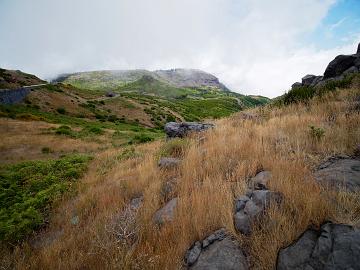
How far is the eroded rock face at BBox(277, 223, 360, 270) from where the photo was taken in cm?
274

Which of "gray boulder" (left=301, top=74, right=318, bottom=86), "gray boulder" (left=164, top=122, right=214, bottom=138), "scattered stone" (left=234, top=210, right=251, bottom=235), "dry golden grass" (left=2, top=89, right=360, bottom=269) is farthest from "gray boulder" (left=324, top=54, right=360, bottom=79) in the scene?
"scattered stone" (left=234, top=210, right=251, bottom=235)

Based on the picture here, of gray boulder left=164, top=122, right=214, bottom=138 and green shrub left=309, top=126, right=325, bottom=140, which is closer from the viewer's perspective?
green shrub left=309, top=126, right=325, bottom=140

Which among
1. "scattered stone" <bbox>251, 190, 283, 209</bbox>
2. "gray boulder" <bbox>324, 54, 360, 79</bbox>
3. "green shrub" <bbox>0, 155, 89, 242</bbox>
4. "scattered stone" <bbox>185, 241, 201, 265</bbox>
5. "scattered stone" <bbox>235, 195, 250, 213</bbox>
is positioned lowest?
"green shrub" <bbox>0, 155, 89, 242</bbox>

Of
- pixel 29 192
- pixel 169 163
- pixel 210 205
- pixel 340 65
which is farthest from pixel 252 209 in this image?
pixel 340 65

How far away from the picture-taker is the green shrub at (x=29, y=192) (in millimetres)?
6734

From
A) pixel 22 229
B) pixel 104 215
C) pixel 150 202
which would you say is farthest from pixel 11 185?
pixel 150 202

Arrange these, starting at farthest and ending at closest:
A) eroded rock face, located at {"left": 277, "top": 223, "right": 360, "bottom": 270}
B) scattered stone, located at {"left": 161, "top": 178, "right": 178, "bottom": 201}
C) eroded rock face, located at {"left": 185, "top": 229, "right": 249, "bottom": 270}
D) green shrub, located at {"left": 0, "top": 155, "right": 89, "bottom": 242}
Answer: green shrub, located at {"left": 0, "top": 155, "right": 89, "bottom": 242} → scattered stone, located at {"left": 161, "top": 178, "right": 178, "bottom": 201} → eroded rock face, located at {"left": 185, "top": 229, "right": 249, "bottom": 270} → eroded rock face, located at {"left": 277, "top": 223, "right": 360, "bottom": 270}

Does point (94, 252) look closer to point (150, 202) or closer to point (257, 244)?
point (150, 202)

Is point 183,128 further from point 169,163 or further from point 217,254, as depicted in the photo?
point 217,254

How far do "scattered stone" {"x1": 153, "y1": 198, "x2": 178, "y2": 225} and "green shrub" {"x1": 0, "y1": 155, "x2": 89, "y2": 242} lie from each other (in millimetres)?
3543

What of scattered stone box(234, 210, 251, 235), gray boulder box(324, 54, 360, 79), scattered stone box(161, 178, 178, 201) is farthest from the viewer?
gray boulder box(324, 54, 360, 79)

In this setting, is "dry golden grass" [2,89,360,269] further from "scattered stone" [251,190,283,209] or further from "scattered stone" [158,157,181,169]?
"scattered stone" [158,157,181,169]

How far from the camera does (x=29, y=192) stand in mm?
10516

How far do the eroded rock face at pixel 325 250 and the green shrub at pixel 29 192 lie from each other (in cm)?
587
